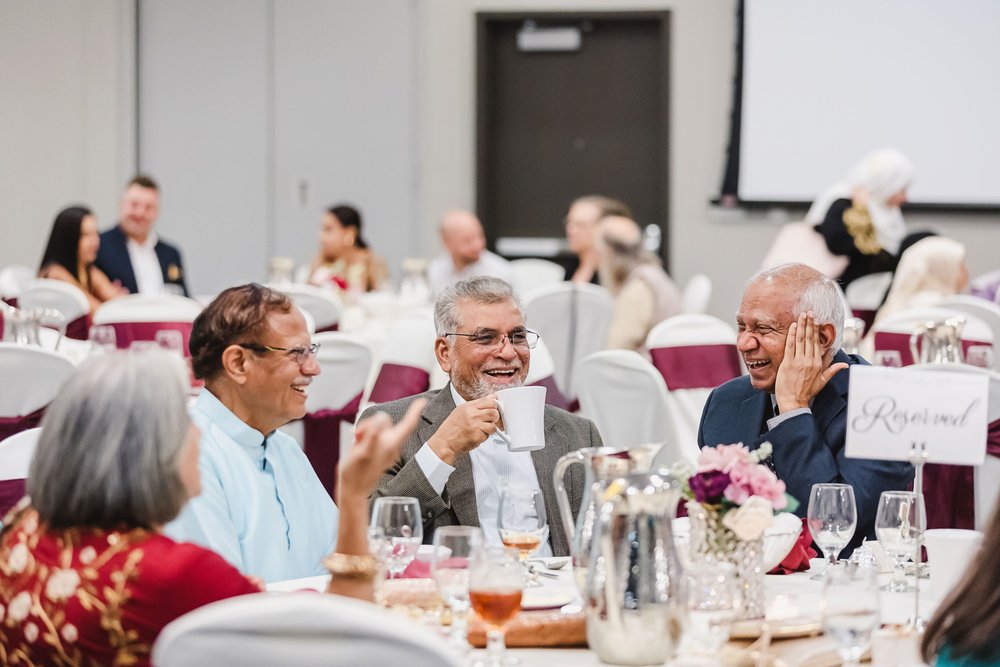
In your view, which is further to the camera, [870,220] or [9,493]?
[870,220]

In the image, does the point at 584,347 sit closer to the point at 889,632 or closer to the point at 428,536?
the point at 428,536

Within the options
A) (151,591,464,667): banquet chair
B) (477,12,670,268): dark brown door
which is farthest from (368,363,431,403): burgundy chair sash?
(477,12,670,268): dark brown door

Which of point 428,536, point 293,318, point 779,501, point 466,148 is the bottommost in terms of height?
point 428,536

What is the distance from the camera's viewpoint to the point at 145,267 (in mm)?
8039

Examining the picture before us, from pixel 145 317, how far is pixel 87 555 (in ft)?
12.9

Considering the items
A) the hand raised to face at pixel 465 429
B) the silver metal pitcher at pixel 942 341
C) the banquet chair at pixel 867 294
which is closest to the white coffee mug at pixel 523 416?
the hand raised to face at pixel 465 429

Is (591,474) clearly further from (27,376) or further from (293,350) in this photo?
(27,376)

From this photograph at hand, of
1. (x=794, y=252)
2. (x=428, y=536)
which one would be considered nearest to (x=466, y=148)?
(x=794, y=252)

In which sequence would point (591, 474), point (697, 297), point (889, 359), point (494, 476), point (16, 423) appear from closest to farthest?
point (591, 474) < point (494, 476) < point (16, 423) < point (889, 359) < point (697, 297)

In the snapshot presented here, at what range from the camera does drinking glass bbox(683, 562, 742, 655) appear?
1884mm

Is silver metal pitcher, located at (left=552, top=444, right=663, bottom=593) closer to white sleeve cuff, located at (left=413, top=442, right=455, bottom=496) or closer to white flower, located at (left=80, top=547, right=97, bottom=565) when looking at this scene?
white sleeve cuff, located at (left=413, top=442, right=455, bottom=496)

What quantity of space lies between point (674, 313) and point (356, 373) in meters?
1.99

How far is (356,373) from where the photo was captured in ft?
15.8

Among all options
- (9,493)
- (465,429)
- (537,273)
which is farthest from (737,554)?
(537,273)
